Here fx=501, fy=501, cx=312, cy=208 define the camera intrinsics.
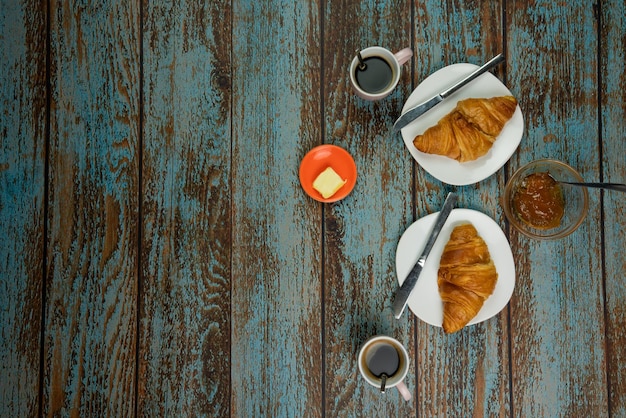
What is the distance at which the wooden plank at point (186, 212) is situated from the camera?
4.55 ft

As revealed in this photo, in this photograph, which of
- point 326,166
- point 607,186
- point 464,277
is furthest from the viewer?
point 326,166

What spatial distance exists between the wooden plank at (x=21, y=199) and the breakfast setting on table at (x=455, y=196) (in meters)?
0.80

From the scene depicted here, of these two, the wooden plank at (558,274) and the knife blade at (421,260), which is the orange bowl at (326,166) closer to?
the knife blade at (421,260)

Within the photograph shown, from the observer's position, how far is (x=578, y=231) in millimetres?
1383

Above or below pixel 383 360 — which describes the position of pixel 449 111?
above

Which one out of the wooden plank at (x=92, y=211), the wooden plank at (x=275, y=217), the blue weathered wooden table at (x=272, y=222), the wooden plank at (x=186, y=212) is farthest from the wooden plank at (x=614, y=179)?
the wooden plank at (x=92, y=211)

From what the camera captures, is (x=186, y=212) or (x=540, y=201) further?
(x=186, y=212)

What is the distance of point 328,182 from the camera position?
131cm

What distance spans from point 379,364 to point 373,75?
29.9 inches

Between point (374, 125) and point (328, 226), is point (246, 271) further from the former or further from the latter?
point (374, 125)

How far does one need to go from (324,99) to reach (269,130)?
18 centimetres

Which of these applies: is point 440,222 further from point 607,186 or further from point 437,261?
point 607,186

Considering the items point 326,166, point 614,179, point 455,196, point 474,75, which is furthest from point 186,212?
point 614,179

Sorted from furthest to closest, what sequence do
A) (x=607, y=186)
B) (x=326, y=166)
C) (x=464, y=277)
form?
(x=326, y=166), (x=464, y=277), (x=607, y=186)
